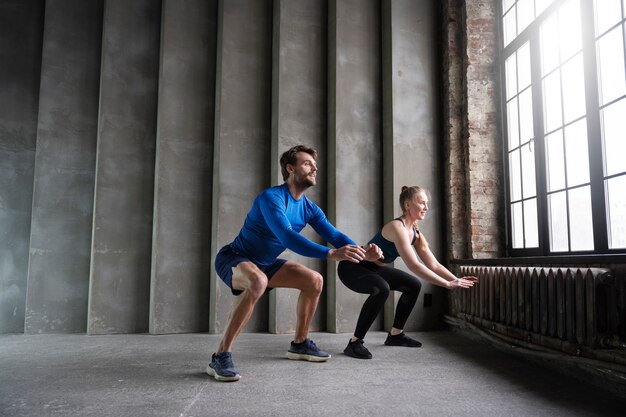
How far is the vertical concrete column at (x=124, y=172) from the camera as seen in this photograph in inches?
179

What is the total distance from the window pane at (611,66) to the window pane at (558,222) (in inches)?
30.9

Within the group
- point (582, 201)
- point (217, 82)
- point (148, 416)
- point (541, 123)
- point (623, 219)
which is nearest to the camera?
point (148, 416)

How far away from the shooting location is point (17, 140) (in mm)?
4750

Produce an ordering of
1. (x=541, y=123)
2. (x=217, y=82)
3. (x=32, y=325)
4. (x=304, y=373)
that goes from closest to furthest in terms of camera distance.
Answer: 1. (x=304, y=373)
2. (x=541, y=123)
3. (x=32, y=325)
4. (x=217, y=82)

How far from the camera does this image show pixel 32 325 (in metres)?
4.45

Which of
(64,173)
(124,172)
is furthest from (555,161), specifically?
(64,173)

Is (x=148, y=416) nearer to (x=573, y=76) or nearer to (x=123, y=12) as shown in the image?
(x=573, y=76)

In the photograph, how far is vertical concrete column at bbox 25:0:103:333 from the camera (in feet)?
14.8

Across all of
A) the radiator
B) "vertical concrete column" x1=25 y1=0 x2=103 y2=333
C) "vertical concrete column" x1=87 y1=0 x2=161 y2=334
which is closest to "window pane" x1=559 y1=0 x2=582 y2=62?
the radiator

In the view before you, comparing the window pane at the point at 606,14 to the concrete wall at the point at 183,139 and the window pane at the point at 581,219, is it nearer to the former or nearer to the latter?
the window pane at the point at 581,219

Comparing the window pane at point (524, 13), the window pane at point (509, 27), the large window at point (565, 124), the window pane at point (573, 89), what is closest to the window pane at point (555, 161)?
the large window at point (565, 124)

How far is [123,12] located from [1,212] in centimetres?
231

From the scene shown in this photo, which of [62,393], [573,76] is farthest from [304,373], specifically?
[573,76]

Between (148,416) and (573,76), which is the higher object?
(573,76)
